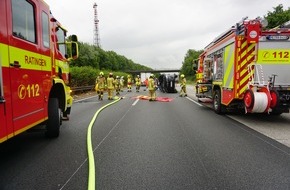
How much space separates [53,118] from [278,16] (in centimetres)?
3691

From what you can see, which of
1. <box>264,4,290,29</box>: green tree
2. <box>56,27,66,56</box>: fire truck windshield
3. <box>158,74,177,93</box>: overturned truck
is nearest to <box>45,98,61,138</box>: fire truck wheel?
<box>56,27,66,56</box>: fire truck windshield

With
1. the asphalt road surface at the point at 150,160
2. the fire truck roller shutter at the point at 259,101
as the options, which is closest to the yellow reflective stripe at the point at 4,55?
the asphalt road surface at the point at 150,160

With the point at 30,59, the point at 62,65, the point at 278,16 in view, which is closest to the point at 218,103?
the point at 62,65

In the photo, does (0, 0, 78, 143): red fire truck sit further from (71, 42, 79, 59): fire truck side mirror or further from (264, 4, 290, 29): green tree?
(264, 4, 290, 29): green tree

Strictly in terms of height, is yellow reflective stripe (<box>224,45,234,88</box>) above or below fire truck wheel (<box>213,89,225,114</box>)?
above

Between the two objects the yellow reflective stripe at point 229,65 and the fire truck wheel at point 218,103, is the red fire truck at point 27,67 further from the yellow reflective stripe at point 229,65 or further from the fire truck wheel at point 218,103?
the fire truck wheel at point 218,103

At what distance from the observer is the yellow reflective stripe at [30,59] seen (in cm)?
426

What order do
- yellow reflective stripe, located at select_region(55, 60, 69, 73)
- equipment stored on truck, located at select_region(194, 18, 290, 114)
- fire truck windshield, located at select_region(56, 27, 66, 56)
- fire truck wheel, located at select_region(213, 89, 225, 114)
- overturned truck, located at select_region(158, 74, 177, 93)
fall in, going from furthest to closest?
overturned truck, located at select_region(158, 74, 177, 93) < fire truck wheel, located at select_region(213, 89, 225, 114) < equipment stored on truck, located at select_region(194, 18, 290, 114) < fire truck windshield, located at select_region(56, 27, 66, 56) < yellow reflective stripe, located at select_region(55, 60, 69, 73)

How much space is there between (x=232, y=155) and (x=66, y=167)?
2.85m

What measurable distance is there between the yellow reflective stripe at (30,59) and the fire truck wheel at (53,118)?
0.83 m

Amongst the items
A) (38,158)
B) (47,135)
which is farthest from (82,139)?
(38,158)

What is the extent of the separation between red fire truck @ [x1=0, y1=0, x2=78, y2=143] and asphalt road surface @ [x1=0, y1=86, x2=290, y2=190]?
645mm

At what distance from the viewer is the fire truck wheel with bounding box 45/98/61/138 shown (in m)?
6.34

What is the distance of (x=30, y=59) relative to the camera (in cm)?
485
